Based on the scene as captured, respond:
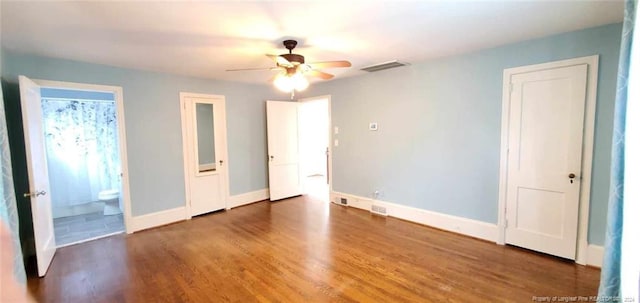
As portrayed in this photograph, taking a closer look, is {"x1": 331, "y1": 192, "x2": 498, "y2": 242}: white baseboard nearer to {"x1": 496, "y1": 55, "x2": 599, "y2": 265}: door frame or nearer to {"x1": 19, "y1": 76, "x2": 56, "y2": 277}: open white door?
{"x1": 496, "y1": 55, "x2": 599, "y2": 265}: door frame

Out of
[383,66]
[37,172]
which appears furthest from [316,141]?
[37,172]

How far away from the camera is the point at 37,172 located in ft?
9.21

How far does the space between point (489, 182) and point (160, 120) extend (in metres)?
4.61

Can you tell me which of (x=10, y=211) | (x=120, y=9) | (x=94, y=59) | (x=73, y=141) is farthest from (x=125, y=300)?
(x=73, y=141)

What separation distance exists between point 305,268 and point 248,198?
2.80 metres

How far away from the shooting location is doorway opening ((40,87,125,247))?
467 cm

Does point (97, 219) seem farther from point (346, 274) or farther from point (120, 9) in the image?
point (346, 274)

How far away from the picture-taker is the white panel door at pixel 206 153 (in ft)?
14.8

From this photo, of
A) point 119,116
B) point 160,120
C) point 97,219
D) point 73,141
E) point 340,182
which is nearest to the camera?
point 119,116

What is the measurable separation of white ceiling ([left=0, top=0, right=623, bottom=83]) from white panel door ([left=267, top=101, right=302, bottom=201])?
2153 millimetres

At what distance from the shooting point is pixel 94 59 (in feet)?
11.0

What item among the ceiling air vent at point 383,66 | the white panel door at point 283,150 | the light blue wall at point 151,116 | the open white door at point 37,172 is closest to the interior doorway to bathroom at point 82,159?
the light blue wall at point 151,116

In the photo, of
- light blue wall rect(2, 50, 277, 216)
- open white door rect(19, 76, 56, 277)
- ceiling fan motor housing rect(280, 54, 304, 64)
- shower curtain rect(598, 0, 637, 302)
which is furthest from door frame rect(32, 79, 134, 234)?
shower curtain rect(598, 0, 637, 302)

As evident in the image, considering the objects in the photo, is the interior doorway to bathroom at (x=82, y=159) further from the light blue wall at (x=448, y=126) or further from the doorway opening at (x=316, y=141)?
the doorway opening at (x=316, y=141)
